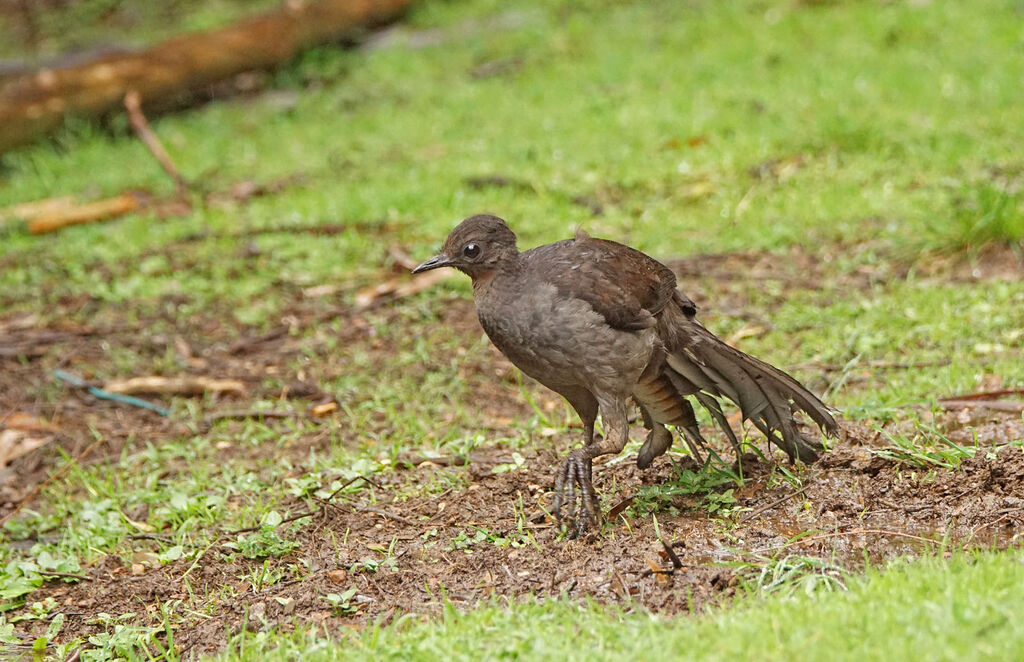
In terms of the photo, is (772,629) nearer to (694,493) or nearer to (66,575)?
(694,493)

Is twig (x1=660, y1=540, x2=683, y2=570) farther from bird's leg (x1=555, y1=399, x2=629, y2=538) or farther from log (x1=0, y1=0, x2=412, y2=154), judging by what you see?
log (x1=0, y1=0, x2=412, y2=154)

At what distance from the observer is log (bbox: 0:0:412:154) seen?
1219 centimetres

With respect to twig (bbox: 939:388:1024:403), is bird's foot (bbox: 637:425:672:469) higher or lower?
lower

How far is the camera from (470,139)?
37.0 ft

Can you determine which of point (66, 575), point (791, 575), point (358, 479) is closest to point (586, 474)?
point (791, 575)

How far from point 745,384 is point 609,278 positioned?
0.80 m

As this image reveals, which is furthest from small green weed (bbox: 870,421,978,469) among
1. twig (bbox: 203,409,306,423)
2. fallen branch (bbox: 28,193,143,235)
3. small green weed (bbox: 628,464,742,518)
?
fallen branch (bbox: 28,193,143,235)

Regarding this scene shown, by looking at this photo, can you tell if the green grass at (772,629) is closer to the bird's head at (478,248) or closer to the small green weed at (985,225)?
the bird's head at (478,248)

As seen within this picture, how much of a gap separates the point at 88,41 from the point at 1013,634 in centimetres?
1204

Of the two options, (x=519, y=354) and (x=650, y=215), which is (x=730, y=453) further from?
(x=650, y=215)

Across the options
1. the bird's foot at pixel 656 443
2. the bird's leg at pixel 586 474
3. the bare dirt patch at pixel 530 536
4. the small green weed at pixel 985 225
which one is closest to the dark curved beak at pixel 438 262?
the bird's leg at pixel 586 474

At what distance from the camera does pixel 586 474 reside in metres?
4.64

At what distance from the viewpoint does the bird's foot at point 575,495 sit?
464 centimetres

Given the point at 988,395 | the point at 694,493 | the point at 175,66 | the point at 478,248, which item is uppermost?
the point at 478,248
